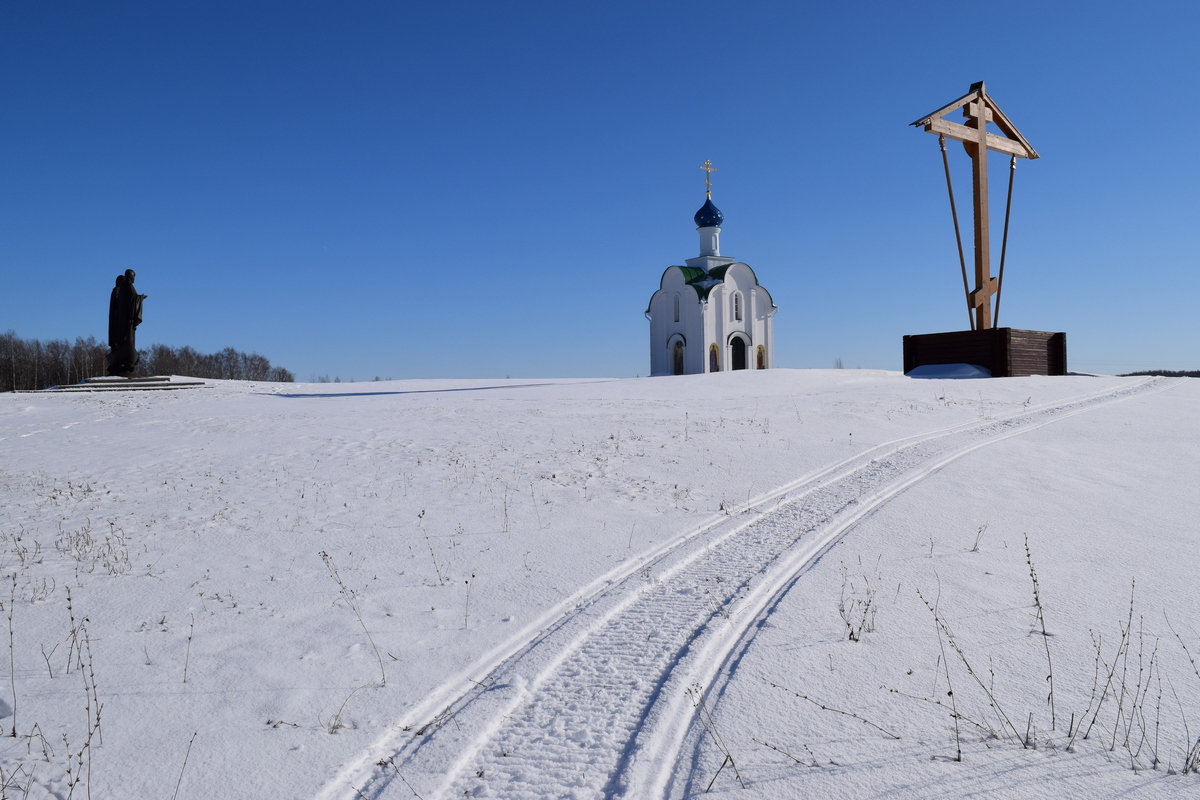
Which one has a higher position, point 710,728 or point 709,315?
point 709,315

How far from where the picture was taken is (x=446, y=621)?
5.30 m

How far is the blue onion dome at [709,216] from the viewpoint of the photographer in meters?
35.4

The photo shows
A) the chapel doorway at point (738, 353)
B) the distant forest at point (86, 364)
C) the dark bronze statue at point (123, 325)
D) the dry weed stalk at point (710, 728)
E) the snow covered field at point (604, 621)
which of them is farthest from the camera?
the distant forest at point (86, 364)

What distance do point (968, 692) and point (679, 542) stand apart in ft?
10.8

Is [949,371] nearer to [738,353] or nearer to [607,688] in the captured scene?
[738,353]

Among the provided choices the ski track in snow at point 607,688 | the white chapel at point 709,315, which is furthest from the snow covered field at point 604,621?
the white chapel at point 709,315

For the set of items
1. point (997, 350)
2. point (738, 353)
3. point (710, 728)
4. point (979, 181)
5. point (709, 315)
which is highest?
point (979, 181)

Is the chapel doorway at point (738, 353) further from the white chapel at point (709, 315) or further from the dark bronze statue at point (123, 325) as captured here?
the dark bronze statue at point (123, 325)

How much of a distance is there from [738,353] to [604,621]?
31.4 meters

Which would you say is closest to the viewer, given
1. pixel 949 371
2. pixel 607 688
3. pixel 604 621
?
pixel 607 688

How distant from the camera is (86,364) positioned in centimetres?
5431

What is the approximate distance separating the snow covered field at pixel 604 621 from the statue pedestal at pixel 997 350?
40.4ft

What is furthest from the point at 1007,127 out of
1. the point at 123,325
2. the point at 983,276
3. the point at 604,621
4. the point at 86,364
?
the point at 86,364

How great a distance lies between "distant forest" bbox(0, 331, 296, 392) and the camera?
50.2m
